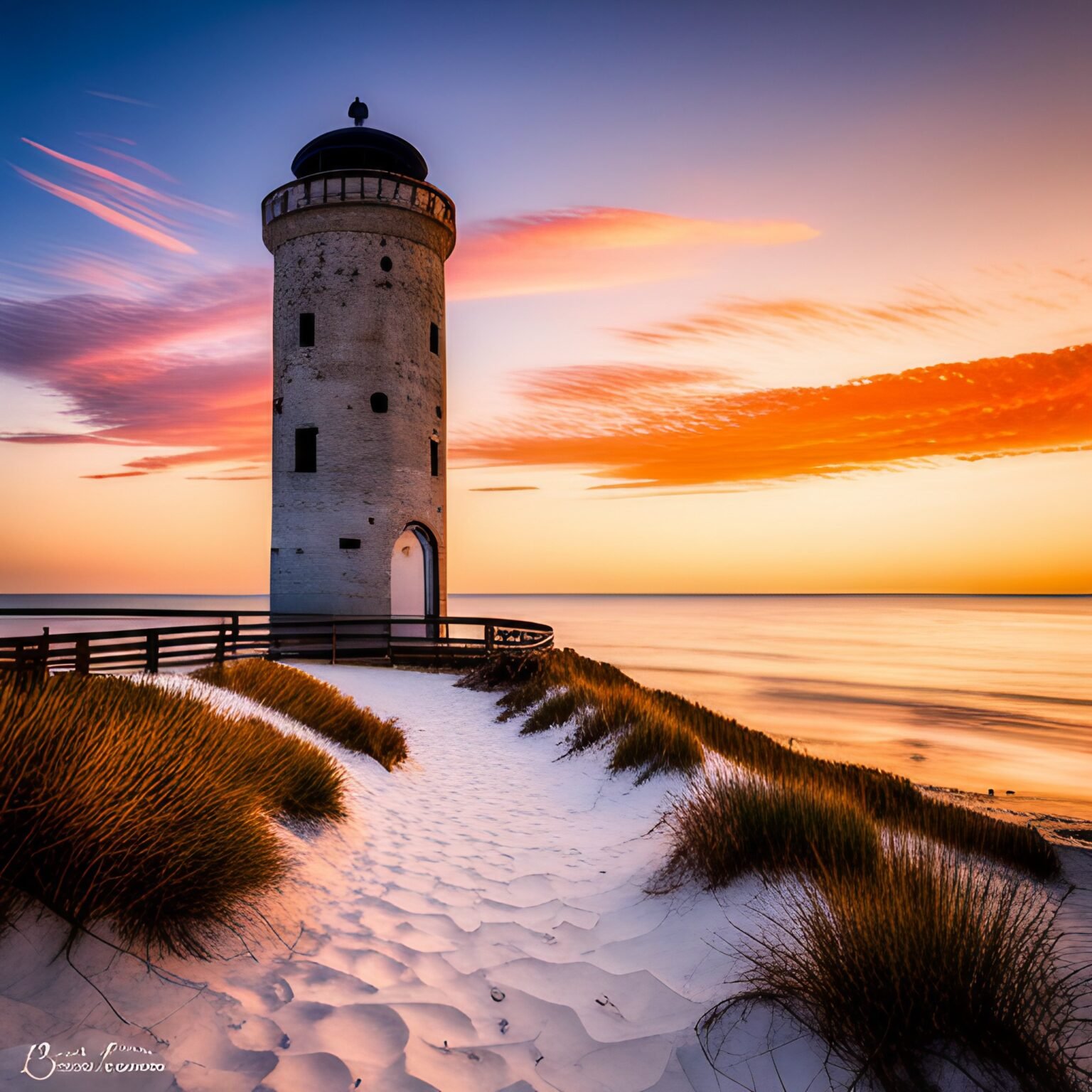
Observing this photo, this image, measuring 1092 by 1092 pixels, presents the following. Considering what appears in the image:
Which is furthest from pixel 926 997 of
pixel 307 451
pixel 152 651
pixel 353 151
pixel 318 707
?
pixel 353 151

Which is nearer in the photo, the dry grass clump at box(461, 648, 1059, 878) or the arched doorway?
the dry grass clump at box(461, 648, 1059, 878)

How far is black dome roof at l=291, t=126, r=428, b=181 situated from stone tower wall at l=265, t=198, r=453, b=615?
5.98ft

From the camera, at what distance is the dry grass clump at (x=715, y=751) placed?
546 centimetres

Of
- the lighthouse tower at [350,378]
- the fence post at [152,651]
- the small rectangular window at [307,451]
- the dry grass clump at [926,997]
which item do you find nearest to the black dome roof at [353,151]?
the lighthouse tower at [350,378]

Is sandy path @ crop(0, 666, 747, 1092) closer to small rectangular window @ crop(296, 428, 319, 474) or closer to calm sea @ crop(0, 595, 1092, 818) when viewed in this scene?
calm sea @ crop(0, 595, 1092, 818)

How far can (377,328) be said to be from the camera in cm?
1984

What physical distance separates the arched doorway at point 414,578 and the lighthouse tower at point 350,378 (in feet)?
0.24

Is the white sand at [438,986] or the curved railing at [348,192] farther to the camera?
the curved railing at [348,192]

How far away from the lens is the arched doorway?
2052cm

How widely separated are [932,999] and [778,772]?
4197 millimetres

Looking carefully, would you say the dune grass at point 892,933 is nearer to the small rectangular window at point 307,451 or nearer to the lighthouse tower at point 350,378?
the lighthouse tower at point 350,378

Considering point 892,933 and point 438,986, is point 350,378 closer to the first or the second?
point 438,986

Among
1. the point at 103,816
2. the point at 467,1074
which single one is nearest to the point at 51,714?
the point at 103,816

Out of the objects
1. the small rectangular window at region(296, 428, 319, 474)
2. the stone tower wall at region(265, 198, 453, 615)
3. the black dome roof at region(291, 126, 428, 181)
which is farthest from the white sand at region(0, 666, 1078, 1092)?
the black dome roof at region(291, 126, 428, 181)
